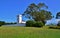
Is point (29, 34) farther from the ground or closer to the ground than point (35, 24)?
closer to the ground

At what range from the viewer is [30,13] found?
65.2 metres

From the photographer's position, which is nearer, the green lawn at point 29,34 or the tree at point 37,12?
the green lawn at point 29,34

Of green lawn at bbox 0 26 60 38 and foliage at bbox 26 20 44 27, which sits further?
foliage at bbox 26 20 44 27

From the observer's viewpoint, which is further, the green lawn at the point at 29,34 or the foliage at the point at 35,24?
the foliage at the point at 35,24

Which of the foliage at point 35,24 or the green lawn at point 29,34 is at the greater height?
the foliage at point 35,24

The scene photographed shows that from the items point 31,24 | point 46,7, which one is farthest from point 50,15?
point 31,24

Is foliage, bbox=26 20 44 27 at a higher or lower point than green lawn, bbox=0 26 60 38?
higher

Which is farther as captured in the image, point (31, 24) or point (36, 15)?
point (36, 15)

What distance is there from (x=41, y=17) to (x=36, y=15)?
188cm

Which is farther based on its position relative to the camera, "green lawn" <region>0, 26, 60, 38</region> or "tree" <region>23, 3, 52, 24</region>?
"tree" <region>23, 3, 52, 24</region>

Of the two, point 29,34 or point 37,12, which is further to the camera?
point 37,12

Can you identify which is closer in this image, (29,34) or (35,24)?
(29,34)

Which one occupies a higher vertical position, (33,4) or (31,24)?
(33,4)

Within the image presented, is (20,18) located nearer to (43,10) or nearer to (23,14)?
(23,14)
